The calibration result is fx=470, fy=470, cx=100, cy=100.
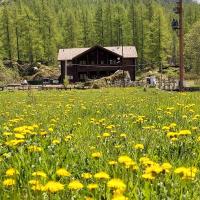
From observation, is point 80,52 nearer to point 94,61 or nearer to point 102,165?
point 94,61

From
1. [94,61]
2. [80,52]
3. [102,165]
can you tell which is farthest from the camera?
[94,61]

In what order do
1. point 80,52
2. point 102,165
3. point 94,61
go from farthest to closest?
point 94,61 < point 80,52 < point 102,165

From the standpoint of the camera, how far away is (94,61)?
79875mm

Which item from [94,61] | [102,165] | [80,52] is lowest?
[102,165]

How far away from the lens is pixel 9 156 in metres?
4.91

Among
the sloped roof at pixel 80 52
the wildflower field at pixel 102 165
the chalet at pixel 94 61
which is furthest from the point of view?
the sloped roof at pixel 80 52

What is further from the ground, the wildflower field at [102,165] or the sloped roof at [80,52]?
the sloped roof at [80,52]

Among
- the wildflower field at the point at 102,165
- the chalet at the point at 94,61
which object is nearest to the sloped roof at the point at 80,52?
Result: the chalet at the point at 94,61

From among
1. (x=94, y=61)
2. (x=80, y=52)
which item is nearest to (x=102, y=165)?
(x=80, y=52)

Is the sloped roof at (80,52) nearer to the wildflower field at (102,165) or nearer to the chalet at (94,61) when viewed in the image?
the chalet at (94,61)

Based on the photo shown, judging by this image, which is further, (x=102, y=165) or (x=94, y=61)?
(x=94, y=61)

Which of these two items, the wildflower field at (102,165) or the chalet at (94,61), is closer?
the wildflower field at (102,165)

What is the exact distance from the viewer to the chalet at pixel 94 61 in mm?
78125

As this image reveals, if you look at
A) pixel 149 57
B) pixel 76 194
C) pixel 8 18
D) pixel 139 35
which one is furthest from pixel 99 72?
pixel 76 194
